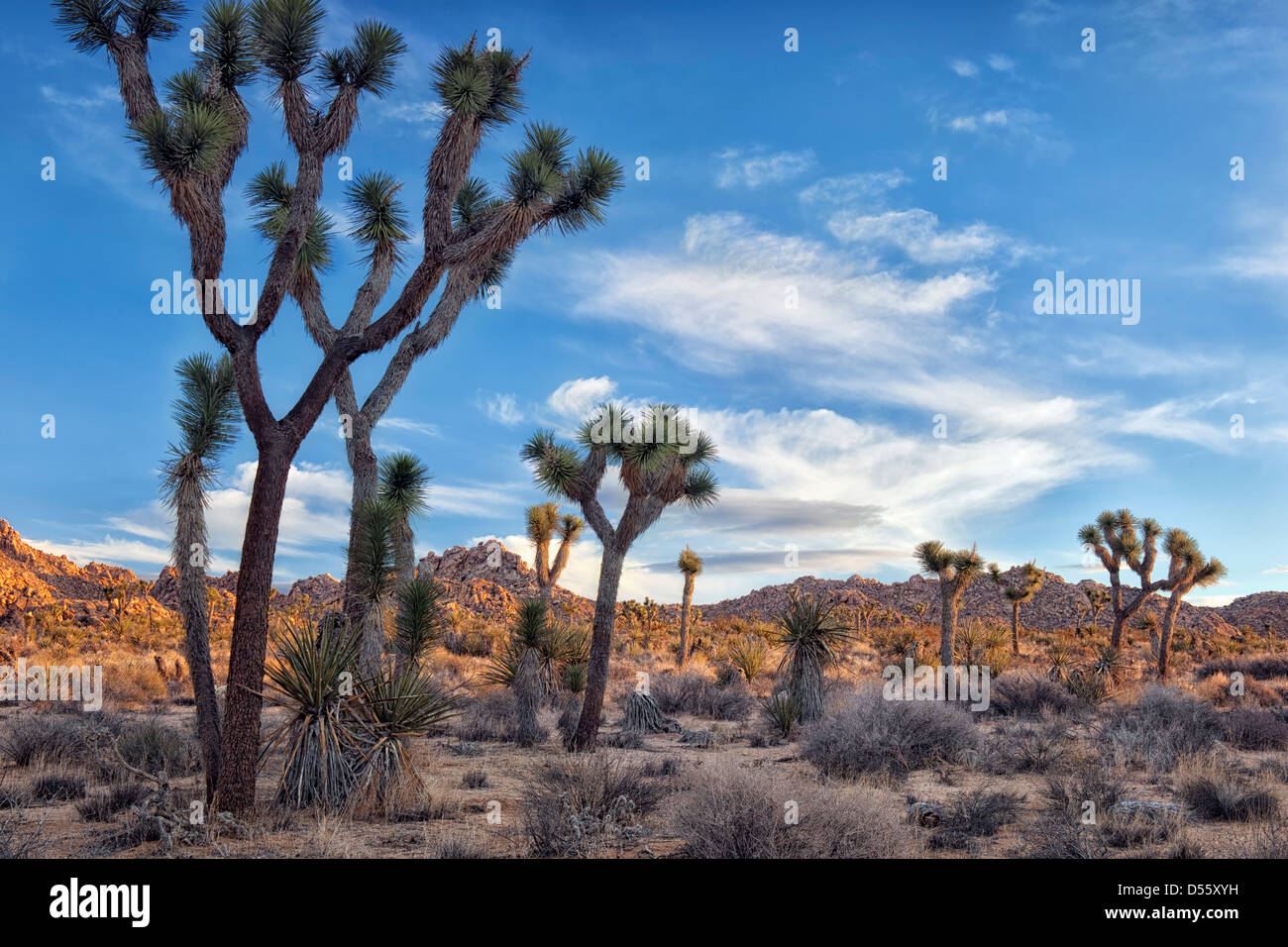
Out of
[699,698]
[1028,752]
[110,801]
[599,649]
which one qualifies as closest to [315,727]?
[110,801]

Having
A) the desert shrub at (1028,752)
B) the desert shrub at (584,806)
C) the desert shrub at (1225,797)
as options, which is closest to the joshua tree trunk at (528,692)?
the desert shrub at (584,806)

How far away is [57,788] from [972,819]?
452 inches

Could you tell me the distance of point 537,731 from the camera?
635 inches

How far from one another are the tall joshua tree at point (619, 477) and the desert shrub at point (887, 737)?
4147mm

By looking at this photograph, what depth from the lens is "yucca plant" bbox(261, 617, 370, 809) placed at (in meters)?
9.34

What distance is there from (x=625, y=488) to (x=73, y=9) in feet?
35.3

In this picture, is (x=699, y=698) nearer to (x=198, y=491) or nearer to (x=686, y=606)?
(x=686, y=606)

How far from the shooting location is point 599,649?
15.0 m

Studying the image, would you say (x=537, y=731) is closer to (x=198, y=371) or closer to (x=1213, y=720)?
(x=198, y=371)

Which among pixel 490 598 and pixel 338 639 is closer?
pixel 338 639

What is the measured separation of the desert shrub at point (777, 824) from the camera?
6.92 m

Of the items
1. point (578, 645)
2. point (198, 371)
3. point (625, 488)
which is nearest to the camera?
point (198, 371)

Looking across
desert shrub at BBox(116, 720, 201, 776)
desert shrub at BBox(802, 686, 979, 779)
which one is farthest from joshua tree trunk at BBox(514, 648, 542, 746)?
desert shrub at BBox(116, 720, 201, 776)
